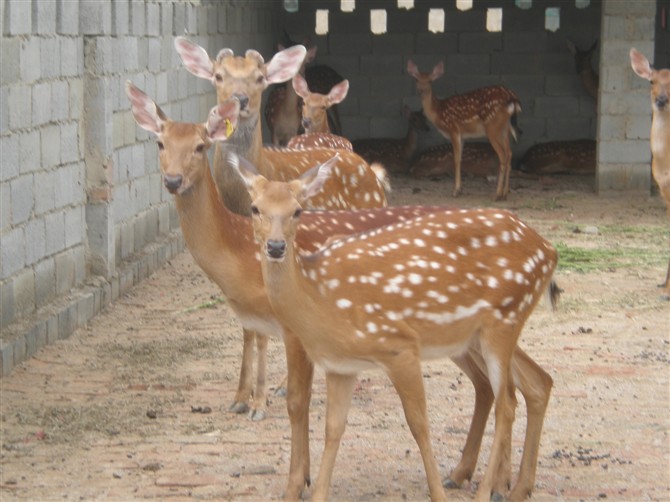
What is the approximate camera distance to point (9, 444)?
19.5 ft

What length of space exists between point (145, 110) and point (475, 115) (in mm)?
9133

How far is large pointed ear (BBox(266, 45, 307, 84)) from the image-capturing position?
747 cm

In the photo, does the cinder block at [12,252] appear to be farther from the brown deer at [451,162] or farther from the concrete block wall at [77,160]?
the brown deer at [451,162]

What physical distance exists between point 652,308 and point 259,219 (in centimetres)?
487

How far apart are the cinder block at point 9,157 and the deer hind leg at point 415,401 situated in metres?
3.24

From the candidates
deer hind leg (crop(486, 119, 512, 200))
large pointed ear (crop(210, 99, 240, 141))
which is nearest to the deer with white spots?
large pointed ear (crop(210, 99, 240, 141))

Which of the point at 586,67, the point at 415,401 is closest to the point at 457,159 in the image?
the point at 586,67

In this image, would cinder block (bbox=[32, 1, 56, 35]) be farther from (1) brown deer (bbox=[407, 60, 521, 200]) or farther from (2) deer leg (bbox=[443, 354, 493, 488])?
(1) brown deer (bbox=[407, 60, 521, 200])

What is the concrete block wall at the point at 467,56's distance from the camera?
1630cm

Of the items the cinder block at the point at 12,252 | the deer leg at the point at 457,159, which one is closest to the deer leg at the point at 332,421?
the cinder block at the point at 12,252

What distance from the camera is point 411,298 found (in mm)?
4848

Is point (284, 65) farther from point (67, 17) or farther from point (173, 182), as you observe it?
point (173, 182)

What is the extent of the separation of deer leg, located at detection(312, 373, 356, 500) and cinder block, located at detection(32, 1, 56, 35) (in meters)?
3.72

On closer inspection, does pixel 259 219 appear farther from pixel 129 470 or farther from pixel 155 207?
pixel 155 207
